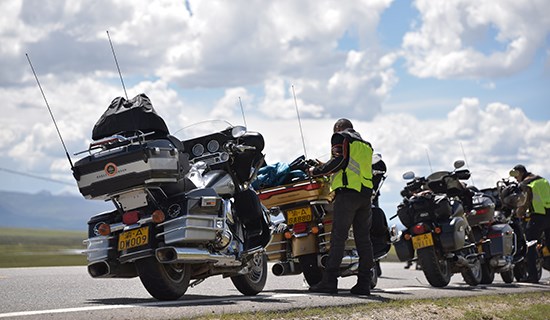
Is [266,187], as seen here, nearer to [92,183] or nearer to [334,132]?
[334,132]

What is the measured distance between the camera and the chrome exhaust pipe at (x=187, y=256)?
30.5 ft

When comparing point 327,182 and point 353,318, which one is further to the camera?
point 327,182

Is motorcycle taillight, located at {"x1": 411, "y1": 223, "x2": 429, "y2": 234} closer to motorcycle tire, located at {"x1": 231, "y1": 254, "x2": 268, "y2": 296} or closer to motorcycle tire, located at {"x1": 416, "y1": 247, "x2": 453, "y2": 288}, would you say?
motorcycle tire, located at {"x1": 416, "y1": 247, "x2": 453, "y2": 288}

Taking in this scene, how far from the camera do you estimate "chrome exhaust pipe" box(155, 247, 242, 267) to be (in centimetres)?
929

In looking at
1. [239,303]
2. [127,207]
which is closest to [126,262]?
[127,207]

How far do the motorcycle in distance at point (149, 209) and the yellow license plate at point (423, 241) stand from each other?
4.56 m

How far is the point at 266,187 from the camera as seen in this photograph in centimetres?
1300

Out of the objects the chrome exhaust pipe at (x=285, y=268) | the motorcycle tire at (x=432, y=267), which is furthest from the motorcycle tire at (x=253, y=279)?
the motorcycle tire at (x=432, y=267)

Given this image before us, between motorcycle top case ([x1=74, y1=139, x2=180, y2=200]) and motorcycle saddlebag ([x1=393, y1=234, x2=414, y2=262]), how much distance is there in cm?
608

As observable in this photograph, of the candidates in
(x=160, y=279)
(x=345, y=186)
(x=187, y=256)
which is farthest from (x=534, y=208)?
(x=160, y=279)

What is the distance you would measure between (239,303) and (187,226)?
950 millimetres

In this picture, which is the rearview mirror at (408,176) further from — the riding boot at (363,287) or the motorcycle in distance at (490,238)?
the riding boot at (363,287)

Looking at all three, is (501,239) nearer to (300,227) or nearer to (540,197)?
(540,197)

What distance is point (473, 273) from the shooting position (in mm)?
15359
